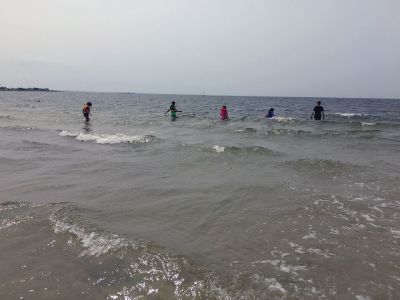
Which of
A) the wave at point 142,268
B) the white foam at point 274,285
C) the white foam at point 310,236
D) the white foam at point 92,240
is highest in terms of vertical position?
the white foam at point 92,240

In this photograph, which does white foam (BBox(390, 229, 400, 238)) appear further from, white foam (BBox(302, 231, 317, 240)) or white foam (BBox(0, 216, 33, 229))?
white foam (BBox(0, 216, 33, 229))

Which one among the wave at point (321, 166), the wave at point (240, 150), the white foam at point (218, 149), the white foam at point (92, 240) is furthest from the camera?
the white foam at point (218, 149)

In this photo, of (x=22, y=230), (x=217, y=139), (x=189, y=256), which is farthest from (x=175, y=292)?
(x=217, y=139)

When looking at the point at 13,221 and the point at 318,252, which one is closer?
the point at 318,252

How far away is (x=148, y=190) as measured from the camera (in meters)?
7.88

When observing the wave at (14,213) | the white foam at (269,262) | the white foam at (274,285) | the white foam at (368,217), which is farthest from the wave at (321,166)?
the wave at (14,213)

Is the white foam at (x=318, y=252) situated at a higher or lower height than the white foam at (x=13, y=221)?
lower

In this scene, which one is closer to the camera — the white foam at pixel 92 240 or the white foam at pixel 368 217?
the white foam at pixel 92 240

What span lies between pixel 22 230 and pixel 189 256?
278 cm

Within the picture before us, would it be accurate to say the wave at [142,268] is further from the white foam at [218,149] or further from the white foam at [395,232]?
the white foam at [218,149]

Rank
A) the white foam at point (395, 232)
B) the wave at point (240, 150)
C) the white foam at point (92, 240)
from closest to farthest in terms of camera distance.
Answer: the white foam at point (92, 240) < the white foam at point (395, 232) < the wave at point (240, 150)

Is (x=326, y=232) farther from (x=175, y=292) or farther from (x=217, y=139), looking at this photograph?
(x=217, y=139)

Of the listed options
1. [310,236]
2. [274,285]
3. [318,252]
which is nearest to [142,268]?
[274,285]

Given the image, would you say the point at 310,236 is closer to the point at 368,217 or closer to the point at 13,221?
the point at 368,217
